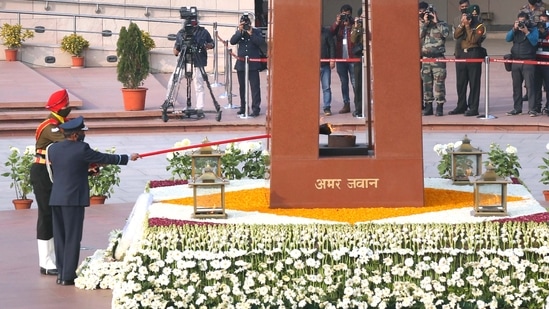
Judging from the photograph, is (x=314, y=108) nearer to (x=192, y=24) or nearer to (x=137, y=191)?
(x=137, y=191)

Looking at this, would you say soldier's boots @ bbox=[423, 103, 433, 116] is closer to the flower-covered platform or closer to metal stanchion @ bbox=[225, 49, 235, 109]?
metal stanchion @ bbox=[225, 49, 235, 109]

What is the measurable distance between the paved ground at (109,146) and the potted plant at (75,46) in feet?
1.08

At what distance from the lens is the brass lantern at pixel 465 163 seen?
1124 centimetres

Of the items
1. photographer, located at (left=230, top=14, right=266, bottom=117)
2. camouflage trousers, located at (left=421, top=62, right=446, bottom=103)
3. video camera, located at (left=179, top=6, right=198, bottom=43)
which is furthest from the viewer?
photographer, located at (left=230, top=14, right=266, bottom=117)

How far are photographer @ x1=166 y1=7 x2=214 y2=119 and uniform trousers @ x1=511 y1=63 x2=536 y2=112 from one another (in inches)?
195

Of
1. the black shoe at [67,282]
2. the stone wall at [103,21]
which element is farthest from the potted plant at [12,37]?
the black shoe at [67,282]

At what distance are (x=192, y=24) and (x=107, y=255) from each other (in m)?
10.2

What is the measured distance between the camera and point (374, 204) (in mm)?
10047

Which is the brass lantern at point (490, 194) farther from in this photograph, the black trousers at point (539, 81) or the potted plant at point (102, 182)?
the black trousers at point (539, 81)

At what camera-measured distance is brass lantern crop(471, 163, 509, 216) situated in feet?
31.3

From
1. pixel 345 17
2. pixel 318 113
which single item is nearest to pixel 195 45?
pixel 345 17

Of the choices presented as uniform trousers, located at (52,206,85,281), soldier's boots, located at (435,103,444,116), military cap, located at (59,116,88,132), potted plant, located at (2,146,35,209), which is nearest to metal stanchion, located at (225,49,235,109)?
soldier's boots, located at (435,103,444,116)

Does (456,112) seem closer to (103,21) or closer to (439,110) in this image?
(439,110)

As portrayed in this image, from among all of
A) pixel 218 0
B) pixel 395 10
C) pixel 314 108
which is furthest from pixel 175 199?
pixel 218 0
